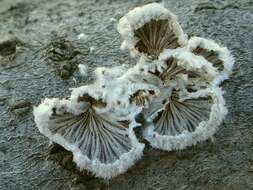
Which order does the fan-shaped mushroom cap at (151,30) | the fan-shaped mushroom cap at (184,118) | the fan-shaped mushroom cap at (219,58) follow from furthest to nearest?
the fan-shaped mushroom cap at (219,58) < the fan-shaped mushroom cap at (184,118) < the fan-shaped mushroom cap at (151,30)

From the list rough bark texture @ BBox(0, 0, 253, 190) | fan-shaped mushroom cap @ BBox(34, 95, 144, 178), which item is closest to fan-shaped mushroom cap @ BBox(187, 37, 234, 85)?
rough bark texture @ BBox(0, 0, 253, 190)

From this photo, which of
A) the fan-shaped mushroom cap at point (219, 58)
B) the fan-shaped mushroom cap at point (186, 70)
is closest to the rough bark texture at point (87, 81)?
the fan-shaped mushroom cap at point (219, 58)

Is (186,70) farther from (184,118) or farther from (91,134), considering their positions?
(91,134)

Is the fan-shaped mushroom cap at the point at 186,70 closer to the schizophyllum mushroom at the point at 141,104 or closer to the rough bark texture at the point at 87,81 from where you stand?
the schizophyllum mushroom at the point at 141,104

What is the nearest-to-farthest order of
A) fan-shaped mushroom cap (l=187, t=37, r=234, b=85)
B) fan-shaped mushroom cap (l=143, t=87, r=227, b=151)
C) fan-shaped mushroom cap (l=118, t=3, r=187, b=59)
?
fan-shaped mushroom cap (l=118, t=3, r=187, b=59)
fan-shaped mushroom cap (l=143, t=87, r=227, b=151)
fan-shaped mushroom cap (l=187, t=37, r=234, b=85)

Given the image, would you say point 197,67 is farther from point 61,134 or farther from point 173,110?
point 61,134

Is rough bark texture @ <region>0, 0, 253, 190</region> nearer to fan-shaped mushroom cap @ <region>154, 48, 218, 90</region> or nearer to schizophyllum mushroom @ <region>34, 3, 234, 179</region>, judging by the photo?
schizophyllum mushroom @ <region>34, 3, 234, 179</region>
